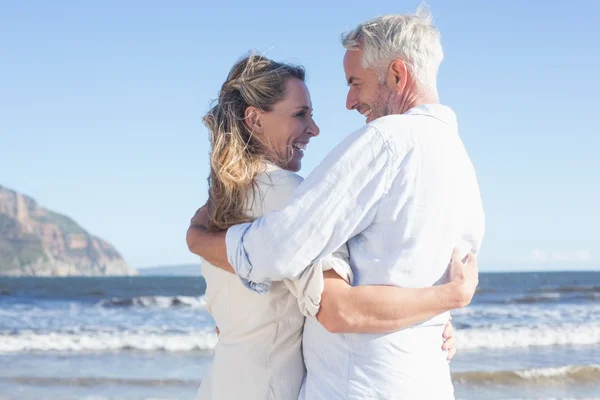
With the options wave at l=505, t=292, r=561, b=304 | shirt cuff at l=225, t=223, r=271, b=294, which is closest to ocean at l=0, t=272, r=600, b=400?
wave at l=505, t=292, r=561, b=304

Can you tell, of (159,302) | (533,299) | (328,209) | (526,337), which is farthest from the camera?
(533,299)

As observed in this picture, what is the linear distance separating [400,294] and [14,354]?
933cm

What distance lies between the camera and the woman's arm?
1.61 m

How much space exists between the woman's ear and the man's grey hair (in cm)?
36

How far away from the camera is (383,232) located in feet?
5.32

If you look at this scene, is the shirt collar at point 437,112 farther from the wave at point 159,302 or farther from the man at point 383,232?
the wave at point 159,302

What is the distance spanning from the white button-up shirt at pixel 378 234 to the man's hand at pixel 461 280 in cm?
3

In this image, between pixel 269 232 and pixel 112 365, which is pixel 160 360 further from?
pixel 269 232

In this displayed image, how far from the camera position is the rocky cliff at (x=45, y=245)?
90.0 m

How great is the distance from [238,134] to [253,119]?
8cm

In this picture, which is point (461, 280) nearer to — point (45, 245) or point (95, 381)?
point (95, 381)

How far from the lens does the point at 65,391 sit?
277 inches

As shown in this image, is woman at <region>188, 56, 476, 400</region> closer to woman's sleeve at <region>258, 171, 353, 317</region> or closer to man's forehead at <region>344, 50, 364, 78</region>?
woman's sleeve at <region>258, 171, 353, 317</region>

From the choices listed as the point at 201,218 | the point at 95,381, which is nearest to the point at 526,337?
the point at 95,381
